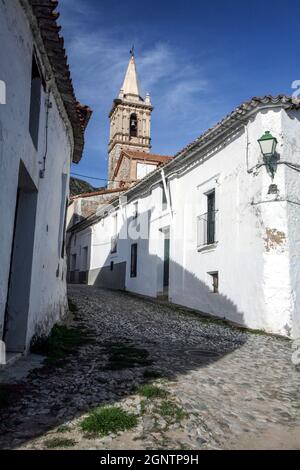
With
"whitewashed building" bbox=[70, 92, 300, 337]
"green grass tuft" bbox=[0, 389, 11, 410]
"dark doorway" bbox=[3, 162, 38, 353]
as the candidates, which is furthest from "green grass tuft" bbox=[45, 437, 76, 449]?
"whitewashed building" bbox=[70, 92, 300, 337]

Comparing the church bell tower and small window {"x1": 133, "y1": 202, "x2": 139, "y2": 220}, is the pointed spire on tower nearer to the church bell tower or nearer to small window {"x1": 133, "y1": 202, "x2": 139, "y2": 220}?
the church bell tower

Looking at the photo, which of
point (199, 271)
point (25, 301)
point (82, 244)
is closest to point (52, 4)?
point (25, 301)

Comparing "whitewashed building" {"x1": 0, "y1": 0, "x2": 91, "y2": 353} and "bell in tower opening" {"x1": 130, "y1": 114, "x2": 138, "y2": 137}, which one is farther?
"bell in tower opening" {"x1": 130, "y1": 114, "x2": 138, "y2": 137}

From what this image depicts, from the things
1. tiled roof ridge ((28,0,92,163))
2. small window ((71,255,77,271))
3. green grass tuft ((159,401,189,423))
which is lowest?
green grass tuft ((159,401,189,423))

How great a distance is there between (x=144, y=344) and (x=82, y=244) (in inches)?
769

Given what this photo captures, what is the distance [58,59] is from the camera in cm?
616

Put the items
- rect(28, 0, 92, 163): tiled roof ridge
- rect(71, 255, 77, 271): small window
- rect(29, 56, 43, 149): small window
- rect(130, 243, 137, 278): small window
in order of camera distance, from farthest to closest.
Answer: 1. rect(71, 255, 77, 271): small window
2. rect(130, 243, 137, 278): small window
3. rect(29, 56, 43, 149): small window
4. rect(28, 0, 92, 163): tiled roof ridge

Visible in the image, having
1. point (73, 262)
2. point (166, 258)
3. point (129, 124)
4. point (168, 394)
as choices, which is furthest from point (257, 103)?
point (129, 124)

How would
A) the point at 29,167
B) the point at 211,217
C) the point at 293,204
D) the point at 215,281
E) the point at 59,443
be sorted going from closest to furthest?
the point at 59,443, the point at 29,167, the point at 293,204, the point at 215,281, the point at 211,217

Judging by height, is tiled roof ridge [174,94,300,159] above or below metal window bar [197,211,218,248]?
above

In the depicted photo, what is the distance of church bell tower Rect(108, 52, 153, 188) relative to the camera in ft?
137

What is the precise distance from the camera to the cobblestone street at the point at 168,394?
10.6 ft

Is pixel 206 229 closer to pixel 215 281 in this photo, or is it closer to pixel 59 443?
pixel 215 281

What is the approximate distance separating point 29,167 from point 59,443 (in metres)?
3.61
